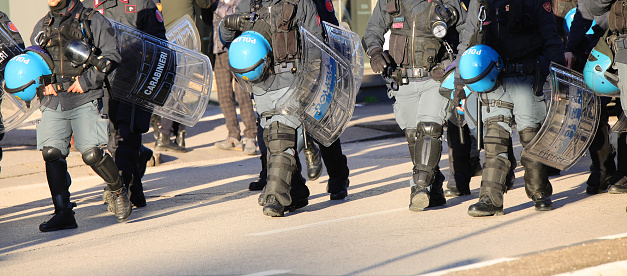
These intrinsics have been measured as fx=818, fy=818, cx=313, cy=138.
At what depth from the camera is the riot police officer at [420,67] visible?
660cm

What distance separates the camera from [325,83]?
21.8 ft

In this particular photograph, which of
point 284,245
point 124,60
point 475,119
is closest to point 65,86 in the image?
point 124,60

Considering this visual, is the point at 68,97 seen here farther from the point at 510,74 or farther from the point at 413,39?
the point at 510,74

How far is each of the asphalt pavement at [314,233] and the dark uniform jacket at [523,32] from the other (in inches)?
48.6

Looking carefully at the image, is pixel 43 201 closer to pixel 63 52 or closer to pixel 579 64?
pixel 63 52

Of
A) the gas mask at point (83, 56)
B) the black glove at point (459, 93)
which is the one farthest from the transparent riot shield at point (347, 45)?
the gas mask at point (83, 56)

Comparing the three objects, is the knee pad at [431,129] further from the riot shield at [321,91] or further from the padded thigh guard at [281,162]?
the padded thigh guard at [281,162]

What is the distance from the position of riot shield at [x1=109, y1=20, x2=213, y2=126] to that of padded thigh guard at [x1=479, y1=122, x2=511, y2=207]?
2703 mm

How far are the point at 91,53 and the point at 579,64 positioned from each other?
439cm

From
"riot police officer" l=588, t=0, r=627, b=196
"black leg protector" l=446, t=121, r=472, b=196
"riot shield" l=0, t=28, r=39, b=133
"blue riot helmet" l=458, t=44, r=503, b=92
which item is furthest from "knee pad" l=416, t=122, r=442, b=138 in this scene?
"riot shield" l=0, t=28, r=39, b=133

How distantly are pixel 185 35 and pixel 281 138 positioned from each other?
2.19 m

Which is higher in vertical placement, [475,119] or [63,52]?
[63,52]

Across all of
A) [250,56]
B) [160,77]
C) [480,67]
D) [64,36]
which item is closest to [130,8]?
[160,77]

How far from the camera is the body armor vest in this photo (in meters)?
6.23
